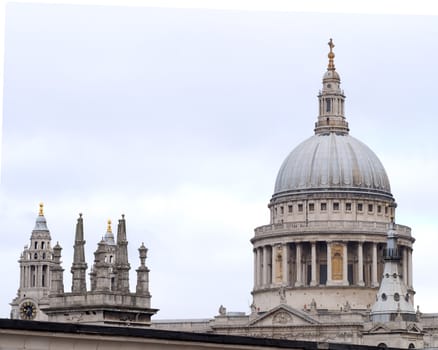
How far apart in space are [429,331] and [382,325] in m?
7.23

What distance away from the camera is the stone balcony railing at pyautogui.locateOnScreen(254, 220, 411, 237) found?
14400 centimetres

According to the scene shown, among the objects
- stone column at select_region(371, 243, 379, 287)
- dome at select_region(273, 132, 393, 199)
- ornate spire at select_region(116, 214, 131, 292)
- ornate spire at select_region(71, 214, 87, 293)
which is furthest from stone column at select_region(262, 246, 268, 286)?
ornate spire at select_region(116, 214, 131, 292)

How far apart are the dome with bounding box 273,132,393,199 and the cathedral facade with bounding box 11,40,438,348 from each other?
8 centimetres

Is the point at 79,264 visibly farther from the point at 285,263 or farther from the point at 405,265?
the point at 405,265

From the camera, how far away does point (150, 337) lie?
30047 mm

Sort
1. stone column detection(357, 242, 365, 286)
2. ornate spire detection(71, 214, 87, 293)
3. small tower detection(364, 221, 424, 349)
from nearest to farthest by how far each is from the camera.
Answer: ornate spire detection(71, 214, 87, 293), small tower detection(364, 221, 424, 349), stone column detection(357, 242, 365, 286)

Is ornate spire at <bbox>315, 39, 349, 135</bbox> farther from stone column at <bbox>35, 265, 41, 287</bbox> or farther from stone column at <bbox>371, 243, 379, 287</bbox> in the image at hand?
stone column at <bbox>35, 265, 41, 287</bbox>

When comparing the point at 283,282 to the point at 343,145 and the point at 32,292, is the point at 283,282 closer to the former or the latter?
the point at 343,145

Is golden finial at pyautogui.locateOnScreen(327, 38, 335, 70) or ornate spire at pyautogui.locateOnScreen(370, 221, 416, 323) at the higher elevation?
golden finial at pyautogui.locateOnScreen(327, 38, 335, 70)

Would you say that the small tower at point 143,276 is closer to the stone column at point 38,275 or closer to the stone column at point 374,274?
the stone column at point 374,274

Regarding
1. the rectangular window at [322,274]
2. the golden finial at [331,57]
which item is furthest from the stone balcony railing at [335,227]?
the golden finial at [331,57]

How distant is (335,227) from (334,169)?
5341 mm

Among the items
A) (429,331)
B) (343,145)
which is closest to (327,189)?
(343,145)

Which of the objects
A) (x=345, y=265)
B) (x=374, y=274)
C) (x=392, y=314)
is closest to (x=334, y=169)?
(x=345, y=265)
